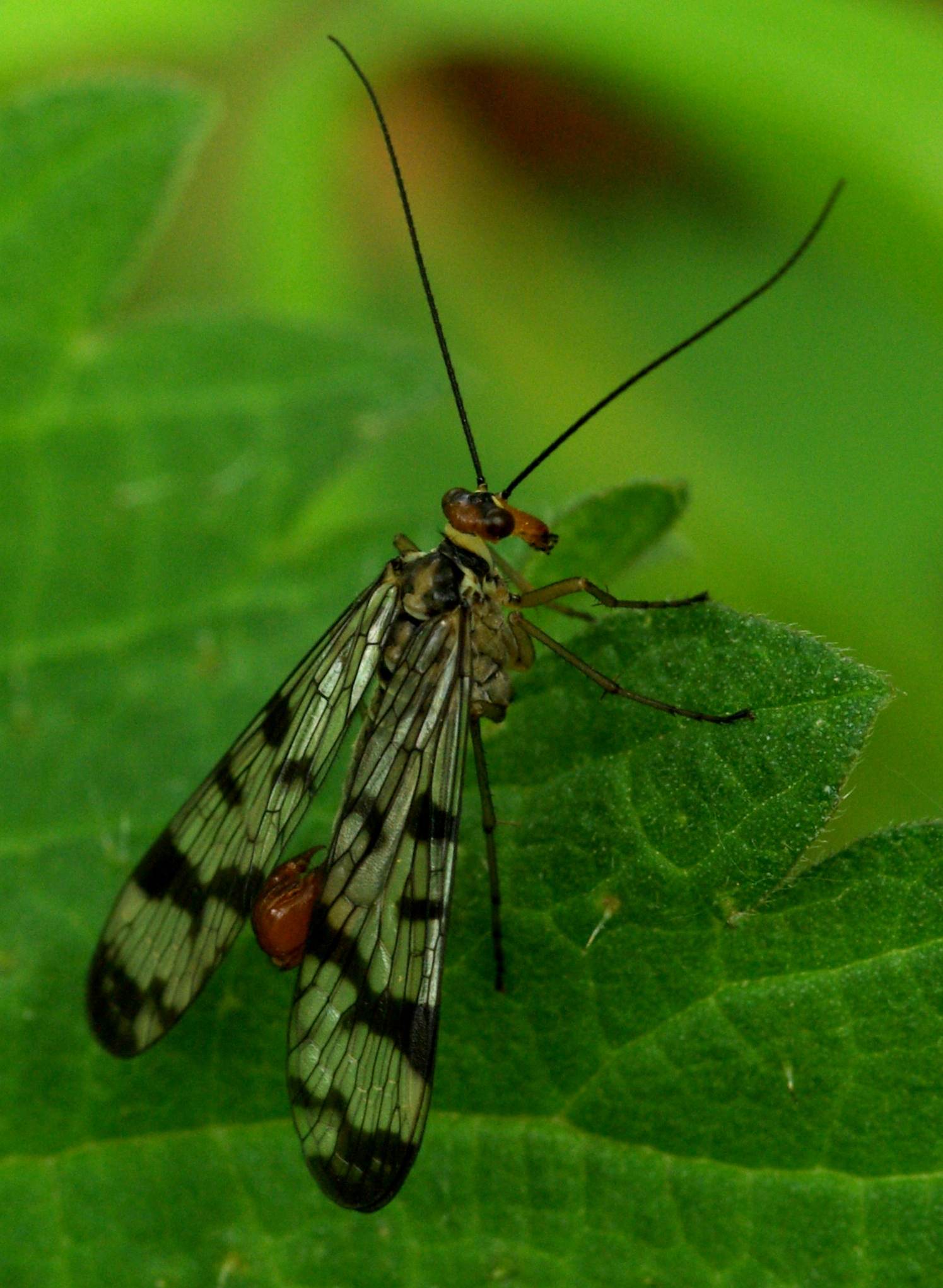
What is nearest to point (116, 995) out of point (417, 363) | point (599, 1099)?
point (599, 1099)

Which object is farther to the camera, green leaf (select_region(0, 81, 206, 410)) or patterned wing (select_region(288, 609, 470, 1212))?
green leaf (select_region(0, 81, 206, 410))

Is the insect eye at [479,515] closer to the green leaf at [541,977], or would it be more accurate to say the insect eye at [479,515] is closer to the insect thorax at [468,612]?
the insect thorax at [468,612]

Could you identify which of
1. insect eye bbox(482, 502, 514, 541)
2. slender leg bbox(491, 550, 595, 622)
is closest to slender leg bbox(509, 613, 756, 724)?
slender leg bbox(491, 550, 595, 622)

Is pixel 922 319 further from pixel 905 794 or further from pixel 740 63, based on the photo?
pixel 905 794

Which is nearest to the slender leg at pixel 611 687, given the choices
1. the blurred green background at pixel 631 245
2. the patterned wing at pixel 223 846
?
the patterned wing at pixel 223 846

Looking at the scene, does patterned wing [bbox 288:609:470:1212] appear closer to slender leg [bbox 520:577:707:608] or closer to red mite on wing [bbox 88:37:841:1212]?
red mite on wing [bbox 88:37:841:1212]

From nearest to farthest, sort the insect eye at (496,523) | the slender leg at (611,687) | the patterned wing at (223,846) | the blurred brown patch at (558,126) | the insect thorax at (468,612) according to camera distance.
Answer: the slender leg at (611,687) < the patterned wing at (223,846) < the insect thorax at (468,612) < the insect eye at (496,523) < the blurred brown patch at (558,126)
